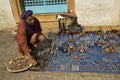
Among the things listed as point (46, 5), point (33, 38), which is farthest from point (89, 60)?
point (46, 5)

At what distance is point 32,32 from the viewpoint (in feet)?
19.1

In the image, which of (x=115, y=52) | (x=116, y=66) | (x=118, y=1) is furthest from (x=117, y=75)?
(x=118, y=1)

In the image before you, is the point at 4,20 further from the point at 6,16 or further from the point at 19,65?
the point at 19,65

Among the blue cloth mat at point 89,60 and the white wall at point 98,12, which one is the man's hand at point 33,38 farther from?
the white wall at point 98,12

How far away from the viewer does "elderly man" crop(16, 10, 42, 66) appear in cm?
545

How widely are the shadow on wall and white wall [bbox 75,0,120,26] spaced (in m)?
2.74

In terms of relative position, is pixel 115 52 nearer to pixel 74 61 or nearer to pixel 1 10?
pixel 74 61

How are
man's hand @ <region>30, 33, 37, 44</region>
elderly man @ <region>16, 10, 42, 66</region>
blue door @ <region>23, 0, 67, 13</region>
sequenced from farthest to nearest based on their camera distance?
A: blue door @ <region>23, 0, 67, 13</region> < man's hand @ <region>30, 33, 37, 44</region> < elderly man @ <region>16, 10, 42, 66</region>

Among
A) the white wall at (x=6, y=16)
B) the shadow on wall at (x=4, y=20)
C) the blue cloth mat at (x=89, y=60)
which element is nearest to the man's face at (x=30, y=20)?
the blue cloth mat at (x=89, y=60)

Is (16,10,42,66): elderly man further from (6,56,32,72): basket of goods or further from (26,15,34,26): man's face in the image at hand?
(6,56,32,72): basket of goods

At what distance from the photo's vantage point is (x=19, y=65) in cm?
556

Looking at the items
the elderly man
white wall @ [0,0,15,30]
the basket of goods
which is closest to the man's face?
the elderly man

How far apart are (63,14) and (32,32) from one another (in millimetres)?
2075

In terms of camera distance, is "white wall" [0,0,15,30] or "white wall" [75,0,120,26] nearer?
"white wall" [75,0,120,26]
